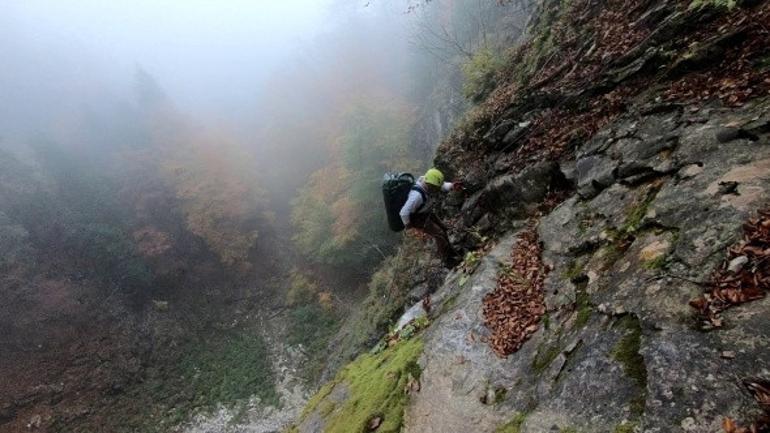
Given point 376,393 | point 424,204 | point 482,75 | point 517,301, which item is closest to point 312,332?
point 482,75

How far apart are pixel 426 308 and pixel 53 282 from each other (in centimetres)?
1774

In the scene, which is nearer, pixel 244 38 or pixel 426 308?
pixel 426 308

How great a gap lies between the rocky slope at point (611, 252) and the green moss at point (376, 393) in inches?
0.9

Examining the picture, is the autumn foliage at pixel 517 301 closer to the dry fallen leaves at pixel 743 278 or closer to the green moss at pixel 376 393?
the green moss at pixel 376 393

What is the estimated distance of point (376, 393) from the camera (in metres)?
3.87

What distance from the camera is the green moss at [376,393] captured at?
3.52 metres

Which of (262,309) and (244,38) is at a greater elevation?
(244,38)

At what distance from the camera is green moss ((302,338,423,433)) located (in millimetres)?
3516

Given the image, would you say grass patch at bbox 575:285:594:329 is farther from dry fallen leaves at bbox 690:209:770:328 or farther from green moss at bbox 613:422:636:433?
green moss at bbox 613:422:636:433

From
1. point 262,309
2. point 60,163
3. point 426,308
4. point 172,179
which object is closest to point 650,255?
point 426,308

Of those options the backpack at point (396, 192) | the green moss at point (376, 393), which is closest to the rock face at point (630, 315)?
the green moss at point (376, 393)

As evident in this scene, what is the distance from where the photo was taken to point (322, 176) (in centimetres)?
2031

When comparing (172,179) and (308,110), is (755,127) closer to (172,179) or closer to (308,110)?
(172,179)

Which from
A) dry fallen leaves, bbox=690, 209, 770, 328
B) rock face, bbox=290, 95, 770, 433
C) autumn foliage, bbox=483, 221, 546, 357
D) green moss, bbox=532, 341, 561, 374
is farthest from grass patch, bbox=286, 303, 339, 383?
dry fallen leaves, bbox=690, 209, 770, 328
